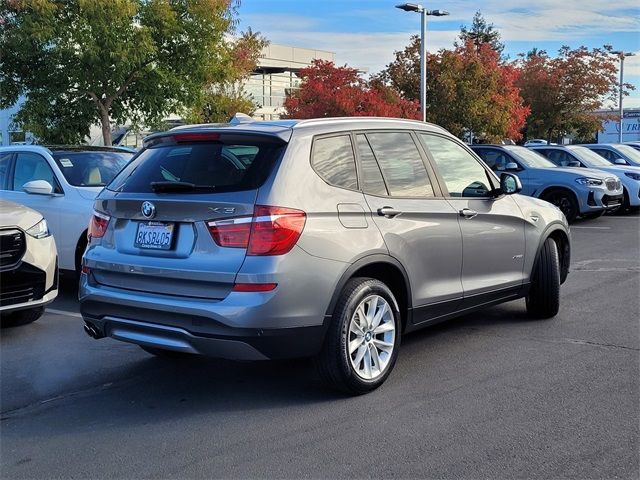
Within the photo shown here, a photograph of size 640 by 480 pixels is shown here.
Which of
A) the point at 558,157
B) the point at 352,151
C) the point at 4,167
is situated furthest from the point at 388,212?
the point at 558,157

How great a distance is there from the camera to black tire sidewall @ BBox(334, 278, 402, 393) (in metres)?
4.29

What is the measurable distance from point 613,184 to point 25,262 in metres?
12.6

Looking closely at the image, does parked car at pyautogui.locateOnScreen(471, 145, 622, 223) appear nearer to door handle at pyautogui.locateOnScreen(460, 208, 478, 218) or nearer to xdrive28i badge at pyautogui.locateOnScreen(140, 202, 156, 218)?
door handle at pyautogui.locateOnScreen(460, 208, 478, 218)

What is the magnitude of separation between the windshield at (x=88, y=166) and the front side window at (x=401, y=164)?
13.4ft

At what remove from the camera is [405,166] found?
5.06m

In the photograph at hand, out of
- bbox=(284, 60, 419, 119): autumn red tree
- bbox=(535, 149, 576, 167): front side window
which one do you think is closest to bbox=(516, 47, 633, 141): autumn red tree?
bbox=(284, 60, 419, 119): autumn red tree

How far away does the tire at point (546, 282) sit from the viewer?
6.27 m

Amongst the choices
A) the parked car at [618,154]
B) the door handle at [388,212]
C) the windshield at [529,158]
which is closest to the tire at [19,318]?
the door handle at [388,212]

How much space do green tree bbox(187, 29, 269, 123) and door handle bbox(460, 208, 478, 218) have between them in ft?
39.0

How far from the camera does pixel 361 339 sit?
4.49 meters

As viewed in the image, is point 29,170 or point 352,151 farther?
point 29,170

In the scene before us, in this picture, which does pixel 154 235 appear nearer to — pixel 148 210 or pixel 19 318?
pixel 148 210

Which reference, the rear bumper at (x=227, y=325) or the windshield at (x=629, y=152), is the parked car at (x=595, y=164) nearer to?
the windshield at (x=629, y=152)

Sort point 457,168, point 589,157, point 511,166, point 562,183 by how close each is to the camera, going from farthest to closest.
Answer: point 589,157 → point 511,166 → point 562,183 → point 457,168
